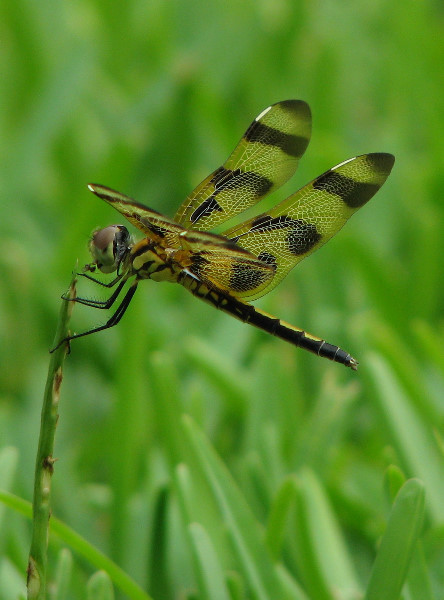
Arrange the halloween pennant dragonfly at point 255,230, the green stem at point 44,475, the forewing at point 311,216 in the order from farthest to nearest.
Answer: the forewing at point 311,216
the halloween pennant dragonfly at point 255,230
the green stem at point 44,475

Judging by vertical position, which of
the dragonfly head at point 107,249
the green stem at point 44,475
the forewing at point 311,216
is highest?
the forewing at point 311,216

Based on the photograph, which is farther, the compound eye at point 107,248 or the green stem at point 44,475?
the compound eye at point 107,248

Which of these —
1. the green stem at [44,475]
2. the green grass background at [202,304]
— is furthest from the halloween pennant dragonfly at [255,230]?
the green stem at [44,475]

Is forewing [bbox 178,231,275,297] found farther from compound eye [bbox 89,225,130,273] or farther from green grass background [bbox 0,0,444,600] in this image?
green grass background [bbox 0,0,444,600]

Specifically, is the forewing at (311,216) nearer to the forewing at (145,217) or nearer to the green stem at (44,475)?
the forewing at (145,217)

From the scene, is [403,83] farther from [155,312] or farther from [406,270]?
[155,312]

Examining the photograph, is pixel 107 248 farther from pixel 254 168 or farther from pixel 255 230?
pixel 254 168

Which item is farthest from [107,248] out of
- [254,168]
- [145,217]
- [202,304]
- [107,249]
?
[202,304]

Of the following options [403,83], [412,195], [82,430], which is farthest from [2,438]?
[403,83]
